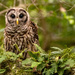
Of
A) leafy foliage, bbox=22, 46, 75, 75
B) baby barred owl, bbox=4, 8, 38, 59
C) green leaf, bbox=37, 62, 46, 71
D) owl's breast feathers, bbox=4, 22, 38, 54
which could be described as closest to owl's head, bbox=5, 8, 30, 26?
baby barred owl, bbox=4, 8, 38, 59

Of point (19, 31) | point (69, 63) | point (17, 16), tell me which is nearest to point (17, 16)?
point (17, 16)

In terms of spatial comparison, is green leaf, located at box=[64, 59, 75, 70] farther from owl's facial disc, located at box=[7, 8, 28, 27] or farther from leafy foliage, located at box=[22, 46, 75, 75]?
owl's facial disc, located at box=[7, 8, 28, 27]

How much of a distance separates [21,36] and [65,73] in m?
A: 1.73

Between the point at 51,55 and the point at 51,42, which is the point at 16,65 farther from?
the point at 51,42

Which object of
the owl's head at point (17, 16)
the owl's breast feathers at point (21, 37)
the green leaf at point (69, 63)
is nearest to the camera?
the green leaf at point (69, 63)

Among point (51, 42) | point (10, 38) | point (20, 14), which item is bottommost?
point (51, 42)

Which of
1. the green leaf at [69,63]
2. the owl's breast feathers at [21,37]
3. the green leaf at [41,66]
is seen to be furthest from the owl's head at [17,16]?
the green leaf at [69,63]

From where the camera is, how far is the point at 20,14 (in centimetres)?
455

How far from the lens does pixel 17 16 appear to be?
452 centimetres

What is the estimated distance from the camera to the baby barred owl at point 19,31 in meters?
4.38

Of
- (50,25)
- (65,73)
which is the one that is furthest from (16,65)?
(50,25)

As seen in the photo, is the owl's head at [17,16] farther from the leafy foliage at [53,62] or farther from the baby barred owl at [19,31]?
the leafy foliage at [53,62]

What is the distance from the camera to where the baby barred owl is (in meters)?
4.38

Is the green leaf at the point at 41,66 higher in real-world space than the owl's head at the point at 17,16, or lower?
lower
